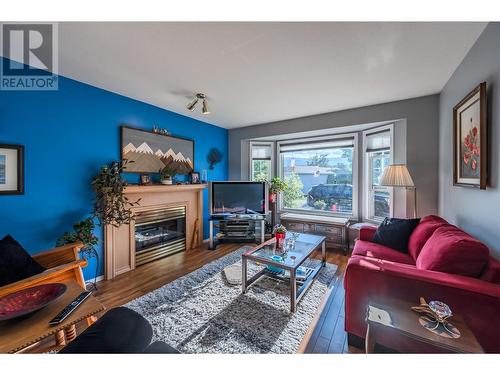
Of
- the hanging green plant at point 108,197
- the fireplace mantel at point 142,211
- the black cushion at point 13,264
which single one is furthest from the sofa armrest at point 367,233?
the black cushion at point 13,264

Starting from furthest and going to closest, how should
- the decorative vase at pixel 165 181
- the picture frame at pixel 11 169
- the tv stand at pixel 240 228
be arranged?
the tv stand at pixel 240 228
the decorative vase at pixel 165 181
the picture frame at pixel 11 169

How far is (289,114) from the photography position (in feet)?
11.7

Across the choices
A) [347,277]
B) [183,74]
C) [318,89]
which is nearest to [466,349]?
[347,277]

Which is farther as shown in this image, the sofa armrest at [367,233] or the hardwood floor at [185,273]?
the sofa armrest at [367,233]

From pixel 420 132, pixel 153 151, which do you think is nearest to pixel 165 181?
pixel 153 151

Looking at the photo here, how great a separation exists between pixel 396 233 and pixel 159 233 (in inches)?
130

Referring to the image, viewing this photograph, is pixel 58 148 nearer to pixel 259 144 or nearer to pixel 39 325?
pixel 39 325

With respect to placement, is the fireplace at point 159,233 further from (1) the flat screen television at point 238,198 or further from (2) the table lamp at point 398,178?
(2) the table lamp at point 398,178

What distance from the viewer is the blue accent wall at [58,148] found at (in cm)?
191

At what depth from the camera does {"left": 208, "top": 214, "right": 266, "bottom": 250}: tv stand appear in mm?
3773

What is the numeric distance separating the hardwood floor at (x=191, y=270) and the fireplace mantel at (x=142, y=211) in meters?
0.16

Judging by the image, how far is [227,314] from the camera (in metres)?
1.84
